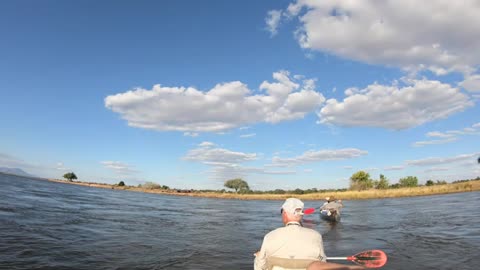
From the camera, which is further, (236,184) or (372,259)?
(236,184)

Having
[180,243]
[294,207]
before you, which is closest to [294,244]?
[294,207]

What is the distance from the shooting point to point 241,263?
14031 millimetres

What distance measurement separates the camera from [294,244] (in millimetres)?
5617

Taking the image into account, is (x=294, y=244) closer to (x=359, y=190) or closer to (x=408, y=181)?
(x=359, y=190)

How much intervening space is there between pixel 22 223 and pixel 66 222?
301 cm

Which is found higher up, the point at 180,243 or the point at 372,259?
the point at 372,259

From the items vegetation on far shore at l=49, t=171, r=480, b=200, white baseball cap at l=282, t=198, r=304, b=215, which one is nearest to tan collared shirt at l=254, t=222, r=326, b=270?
white baseball cap at l=282, t=198, r=304, b=215

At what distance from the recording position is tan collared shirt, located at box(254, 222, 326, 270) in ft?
18.4

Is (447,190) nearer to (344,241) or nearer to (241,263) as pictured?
(344,241)

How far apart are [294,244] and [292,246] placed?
5cm

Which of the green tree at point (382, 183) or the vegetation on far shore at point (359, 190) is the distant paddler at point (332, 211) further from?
the green tree at point (382, 183)

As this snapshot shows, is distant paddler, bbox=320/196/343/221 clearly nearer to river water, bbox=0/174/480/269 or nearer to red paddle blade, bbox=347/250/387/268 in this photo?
river water, bbox=0/174/480/269

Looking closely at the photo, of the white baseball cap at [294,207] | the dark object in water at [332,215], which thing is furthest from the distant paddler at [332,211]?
the white baseball cap at [294,207]

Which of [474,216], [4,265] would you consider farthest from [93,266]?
[474,216]
